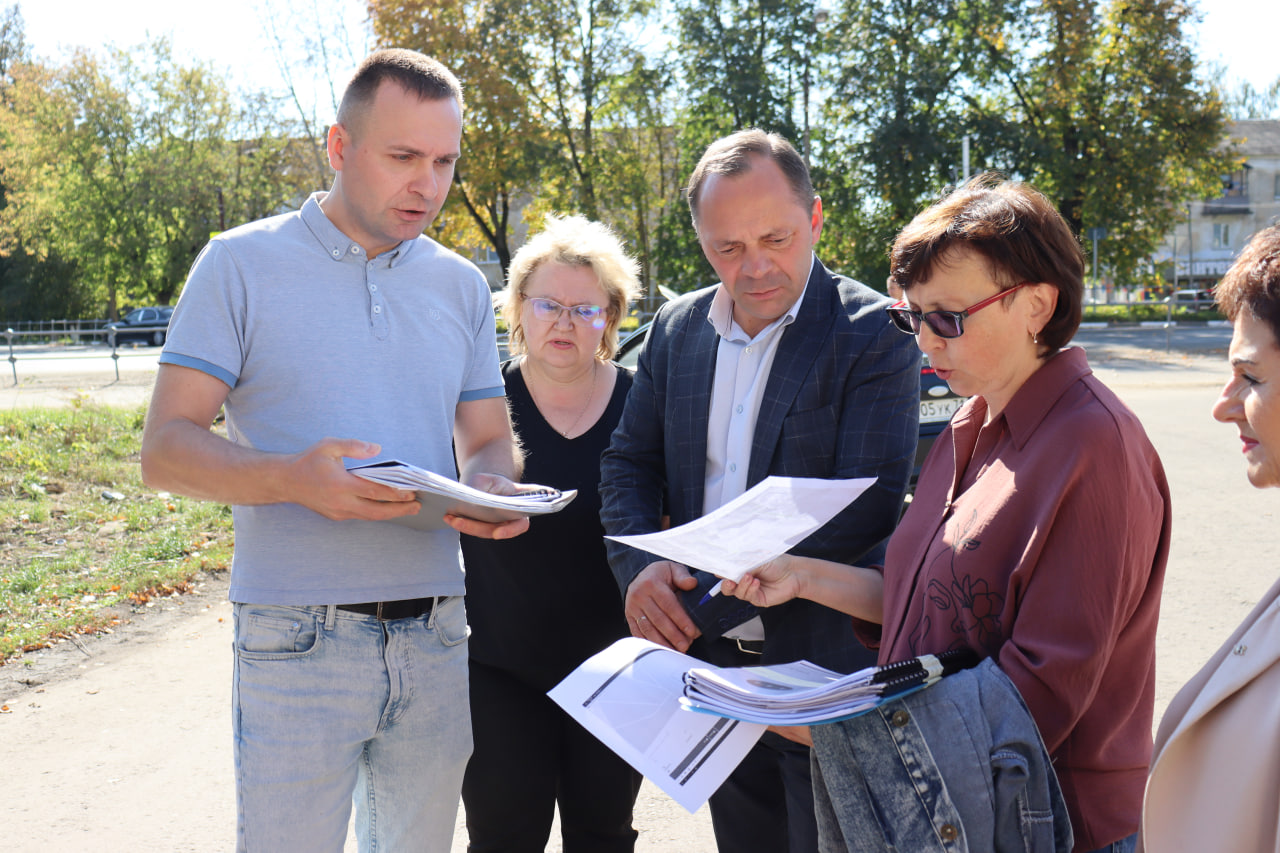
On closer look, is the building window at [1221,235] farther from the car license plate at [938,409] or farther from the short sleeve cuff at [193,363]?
the short sleeve cuff at [193,363]

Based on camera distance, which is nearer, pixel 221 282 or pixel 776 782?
pixel 221 282

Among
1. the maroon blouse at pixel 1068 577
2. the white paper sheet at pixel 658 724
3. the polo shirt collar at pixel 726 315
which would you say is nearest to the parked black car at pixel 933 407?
the polo shirt collar at pixel 726 315

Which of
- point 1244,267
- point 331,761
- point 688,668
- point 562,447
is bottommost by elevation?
point 331,761

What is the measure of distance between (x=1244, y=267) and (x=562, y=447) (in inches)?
78.3

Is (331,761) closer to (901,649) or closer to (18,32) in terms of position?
(901,649)

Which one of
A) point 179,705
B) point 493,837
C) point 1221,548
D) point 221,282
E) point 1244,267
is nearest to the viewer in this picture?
point 1244,267

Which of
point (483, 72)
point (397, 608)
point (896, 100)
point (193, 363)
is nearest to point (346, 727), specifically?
point (397, 608)

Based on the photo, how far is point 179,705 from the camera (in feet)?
→ 15.6

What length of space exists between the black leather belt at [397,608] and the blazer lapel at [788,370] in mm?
858

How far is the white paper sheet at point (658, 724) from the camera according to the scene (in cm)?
165

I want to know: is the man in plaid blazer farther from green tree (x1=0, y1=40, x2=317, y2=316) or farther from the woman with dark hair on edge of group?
green tree (x1=0, y1=40, x2=317, y2=316)

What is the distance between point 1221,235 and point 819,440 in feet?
237

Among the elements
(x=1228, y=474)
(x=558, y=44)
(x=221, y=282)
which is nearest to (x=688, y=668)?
(x=221, y=282)

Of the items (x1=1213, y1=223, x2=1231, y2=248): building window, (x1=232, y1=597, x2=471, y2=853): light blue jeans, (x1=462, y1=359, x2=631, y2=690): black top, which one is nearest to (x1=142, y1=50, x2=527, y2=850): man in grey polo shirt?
(x1=232, y1=597, x2=471, y2=853): light blue jeans
